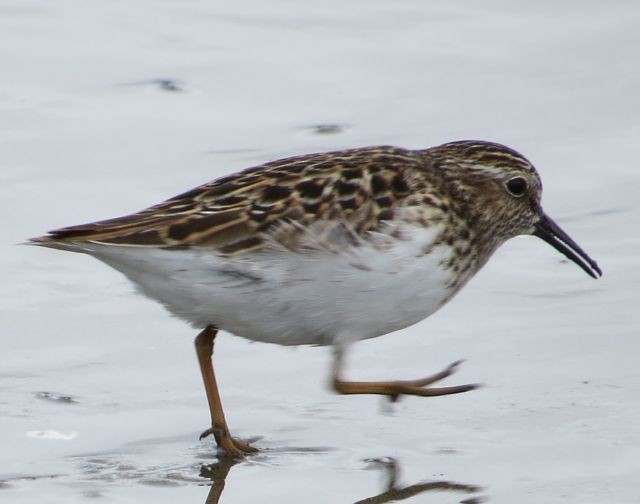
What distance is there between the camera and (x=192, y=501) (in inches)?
279

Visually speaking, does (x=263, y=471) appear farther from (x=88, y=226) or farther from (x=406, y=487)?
(x=88, y=226)

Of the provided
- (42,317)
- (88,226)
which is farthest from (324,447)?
(42,317)

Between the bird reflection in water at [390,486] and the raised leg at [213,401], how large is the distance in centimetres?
13

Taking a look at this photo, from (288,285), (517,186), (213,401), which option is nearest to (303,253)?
(288,285)

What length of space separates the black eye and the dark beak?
11.2 inches

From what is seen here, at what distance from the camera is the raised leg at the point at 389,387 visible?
810 centimetres

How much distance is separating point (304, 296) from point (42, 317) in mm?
2118

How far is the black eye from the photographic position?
8688 mm

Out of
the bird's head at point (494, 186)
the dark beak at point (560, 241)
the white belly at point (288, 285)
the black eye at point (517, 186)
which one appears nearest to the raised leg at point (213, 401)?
the white belly at point (288, 285)

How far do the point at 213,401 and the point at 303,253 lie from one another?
925 millimetres

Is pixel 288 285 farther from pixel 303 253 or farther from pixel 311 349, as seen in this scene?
pixel 311 349

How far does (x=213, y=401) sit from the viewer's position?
7.96m

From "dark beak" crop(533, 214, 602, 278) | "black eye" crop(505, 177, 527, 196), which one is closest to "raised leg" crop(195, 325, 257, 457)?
"black eye" crop(505, 177, 527, 196)

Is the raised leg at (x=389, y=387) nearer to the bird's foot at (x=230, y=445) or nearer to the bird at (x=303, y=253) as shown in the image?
the bird at (x=303, y=253)
